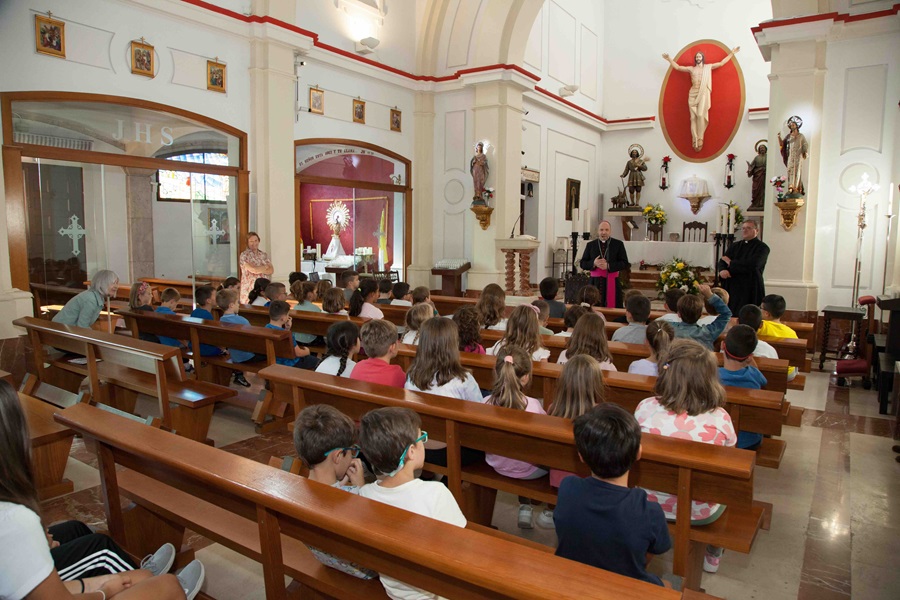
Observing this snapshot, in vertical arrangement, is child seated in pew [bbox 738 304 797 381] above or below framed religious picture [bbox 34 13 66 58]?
below

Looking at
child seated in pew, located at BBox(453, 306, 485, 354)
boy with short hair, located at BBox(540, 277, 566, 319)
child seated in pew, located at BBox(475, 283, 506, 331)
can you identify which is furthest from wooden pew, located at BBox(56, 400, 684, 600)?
boy with short hair, located at BBox(540, 277, 566, 319)

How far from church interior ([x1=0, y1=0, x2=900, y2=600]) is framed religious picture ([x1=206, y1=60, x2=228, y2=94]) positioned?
0.04m

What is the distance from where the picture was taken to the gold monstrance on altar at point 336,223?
38.0 feet

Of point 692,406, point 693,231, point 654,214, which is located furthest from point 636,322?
point 693,231

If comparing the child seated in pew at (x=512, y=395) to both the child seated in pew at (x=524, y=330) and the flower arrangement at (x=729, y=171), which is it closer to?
the child seated in pew at (x=524, y=330)

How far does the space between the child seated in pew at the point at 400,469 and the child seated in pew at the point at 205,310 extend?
391cm

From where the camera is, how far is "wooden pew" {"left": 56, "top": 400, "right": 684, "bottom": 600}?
1266 mm

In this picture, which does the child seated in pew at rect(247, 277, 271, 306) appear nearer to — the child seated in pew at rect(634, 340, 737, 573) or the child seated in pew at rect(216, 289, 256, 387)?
the child seated in pew at rect(216, 289, 256, 387)

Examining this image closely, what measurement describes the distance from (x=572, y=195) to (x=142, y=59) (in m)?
10.2

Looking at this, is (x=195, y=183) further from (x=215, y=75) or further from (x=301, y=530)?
(x=301, y=530)

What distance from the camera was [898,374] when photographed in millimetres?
4656

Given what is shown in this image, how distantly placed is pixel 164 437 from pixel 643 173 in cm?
1567

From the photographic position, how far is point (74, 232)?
23.1 feet

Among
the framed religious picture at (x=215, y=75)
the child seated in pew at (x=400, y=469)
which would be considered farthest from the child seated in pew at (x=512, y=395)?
the framed religious picture at (x=215, y=75)
